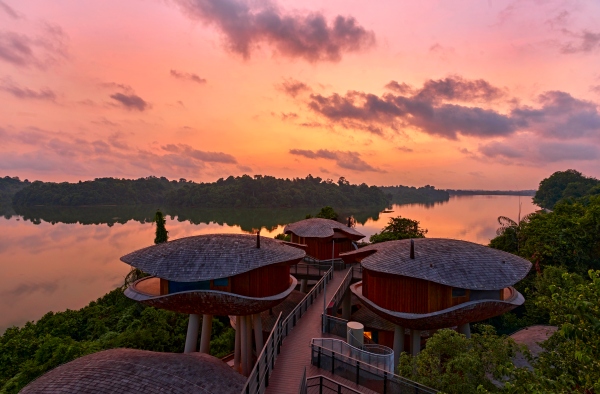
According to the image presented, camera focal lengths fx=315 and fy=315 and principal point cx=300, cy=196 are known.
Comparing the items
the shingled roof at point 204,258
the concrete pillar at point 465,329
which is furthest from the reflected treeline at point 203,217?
the shingled roof at point 204,258

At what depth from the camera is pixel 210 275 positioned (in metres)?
16.6

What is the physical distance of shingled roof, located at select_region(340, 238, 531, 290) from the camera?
1675cm

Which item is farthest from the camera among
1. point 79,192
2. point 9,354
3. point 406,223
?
point 79,192

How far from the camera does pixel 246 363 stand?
20500mm

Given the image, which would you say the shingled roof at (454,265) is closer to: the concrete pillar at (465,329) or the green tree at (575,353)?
the concrete pillar at (465,329)

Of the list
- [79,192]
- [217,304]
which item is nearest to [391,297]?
[217,304]

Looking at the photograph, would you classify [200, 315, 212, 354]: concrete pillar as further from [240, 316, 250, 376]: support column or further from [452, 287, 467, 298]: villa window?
[452, 287, 467, 298]: villa window

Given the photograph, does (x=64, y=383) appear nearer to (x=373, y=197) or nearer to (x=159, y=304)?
(x=159, y=304)

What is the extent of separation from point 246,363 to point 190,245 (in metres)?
8.75

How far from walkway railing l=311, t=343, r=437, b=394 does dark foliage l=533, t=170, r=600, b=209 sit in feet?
410

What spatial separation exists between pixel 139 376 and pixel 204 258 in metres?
6.23

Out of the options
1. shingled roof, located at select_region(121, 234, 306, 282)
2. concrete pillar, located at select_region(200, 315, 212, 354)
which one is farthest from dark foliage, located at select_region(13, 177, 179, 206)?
shingled roof, located at select_region(121, 234, 306, 282)

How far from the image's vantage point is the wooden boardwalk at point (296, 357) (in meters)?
12.8

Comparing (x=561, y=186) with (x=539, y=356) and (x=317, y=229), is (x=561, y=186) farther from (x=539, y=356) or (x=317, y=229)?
(x=539, y=356)
